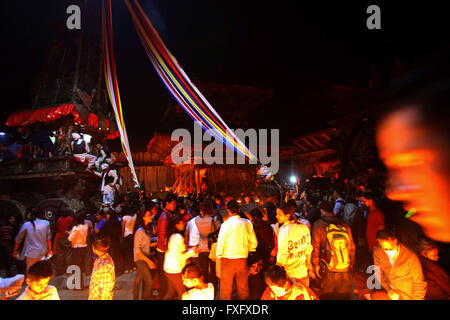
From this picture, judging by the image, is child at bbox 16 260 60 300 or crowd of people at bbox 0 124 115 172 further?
crowd of people at bbox 0 124 115 172

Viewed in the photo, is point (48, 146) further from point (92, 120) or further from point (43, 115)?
point (92, 120)

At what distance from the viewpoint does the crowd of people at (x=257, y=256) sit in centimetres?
320

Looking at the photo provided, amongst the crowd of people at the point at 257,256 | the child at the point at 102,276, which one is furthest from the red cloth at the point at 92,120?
the child at the point at 102,276

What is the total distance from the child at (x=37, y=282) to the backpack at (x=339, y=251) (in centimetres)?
414

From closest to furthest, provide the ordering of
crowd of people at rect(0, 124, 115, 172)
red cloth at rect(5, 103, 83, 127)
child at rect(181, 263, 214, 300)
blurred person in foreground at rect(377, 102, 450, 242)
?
1. blurred person in foreground at rect(377, 102, 450, 242)
2. child at rect(181, 263, 214, 300)
3. crowd of people at rect(0, 124, 115, 172)
4. red cloth at rect(5, 103, 83, 127)

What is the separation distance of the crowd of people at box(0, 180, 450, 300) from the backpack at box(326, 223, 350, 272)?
2 centimetres

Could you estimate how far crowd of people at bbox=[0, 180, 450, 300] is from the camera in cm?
320

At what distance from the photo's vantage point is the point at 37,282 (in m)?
2.78

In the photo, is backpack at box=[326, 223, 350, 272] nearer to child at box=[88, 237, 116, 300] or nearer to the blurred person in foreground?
the blurred person in foreground

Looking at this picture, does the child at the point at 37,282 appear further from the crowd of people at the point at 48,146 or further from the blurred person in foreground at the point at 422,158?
the crowd of people at the point at 48,146

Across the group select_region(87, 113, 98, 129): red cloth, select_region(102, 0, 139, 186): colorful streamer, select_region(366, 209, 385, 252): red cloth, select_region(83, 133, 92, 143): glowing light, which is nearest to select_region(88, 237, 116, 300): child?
select_region(366, 209, 385, 252): red cloth

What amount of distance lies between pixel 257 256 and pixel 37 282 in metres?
3.79
